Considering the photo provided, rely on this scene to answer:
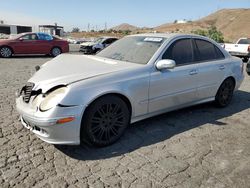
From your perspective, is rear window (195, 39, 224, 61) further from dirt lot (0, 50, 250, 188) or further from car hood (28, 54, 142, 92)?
car hood (28, 54, 142, 92)

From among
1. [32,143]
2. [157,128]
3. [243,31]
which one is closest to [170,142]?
[157,128]

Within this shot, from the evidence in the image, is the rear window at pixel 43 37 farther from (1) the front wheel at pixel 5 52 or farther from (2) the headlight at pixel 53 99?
(2) the headlight at pixel 53 99

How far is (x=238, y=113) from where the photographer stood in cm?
533

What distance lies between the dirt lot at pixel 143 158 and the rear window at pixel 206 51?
4.02 ft

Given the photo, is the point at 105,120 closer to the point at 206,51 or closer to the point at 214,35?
the point at 206,51

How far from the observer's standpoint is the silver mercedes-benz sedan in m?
3.20

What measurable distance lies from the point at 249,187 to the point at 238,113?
8.92ft

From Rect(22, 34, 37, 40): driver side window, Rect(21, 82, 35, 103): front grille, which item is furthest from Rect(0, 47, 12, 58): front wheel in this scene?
Rect(21, 82, 35, 103): front grille

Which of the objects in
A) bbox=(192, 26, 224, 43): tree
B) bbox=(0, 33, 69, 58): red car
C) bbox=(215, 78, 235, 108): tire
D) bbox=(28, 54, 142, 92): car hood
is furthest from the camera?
bbox=(192, 26, 224, 43): tree

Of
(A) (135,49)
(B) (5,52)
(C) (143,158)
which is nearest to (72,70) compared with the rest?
(A) (135,49)

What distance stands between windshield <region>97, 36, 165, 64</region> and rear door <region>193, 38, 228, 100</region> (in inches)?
36.9

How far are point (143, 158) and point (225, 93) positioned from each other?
3.03 m

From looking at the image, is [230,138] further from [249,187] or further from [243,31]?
[243,31]

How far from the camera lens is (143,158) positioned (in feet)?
11.1
